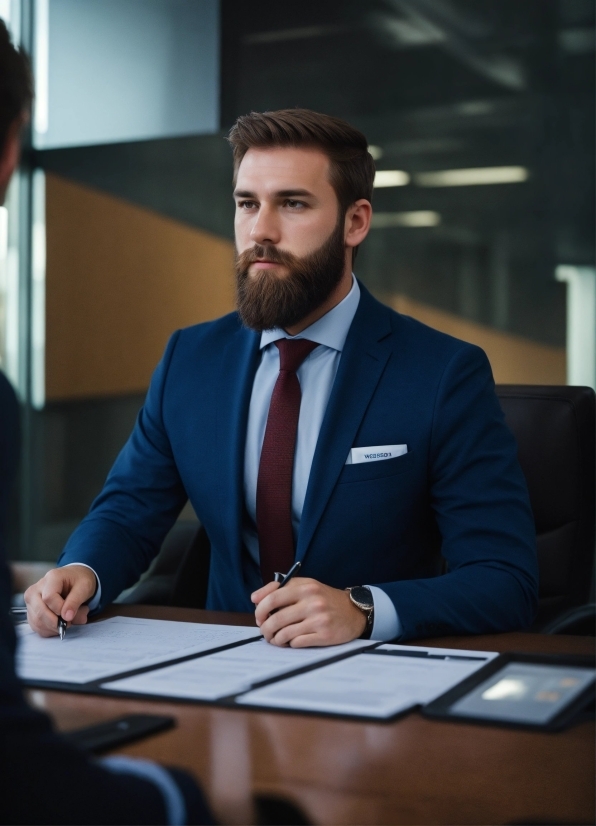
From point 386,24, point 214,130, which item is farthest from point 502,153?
point 214,130

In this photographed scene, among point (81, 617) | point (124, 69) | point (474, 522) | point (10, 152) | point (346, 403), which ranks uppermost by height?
point (124, 69)

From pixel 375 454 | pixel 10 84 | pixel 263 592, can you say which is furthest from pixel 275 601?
pixel 10 84

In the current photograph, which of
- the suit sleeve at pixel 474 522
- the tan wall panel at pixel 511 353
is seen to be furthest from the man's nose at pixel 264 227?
the tan wall panel at pixel 511 353

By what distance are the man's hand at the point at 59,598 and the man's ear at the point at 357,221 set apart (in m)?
0.99

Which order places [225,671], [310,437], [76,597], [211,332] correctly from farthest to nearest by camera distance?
[211,332] < [310,437] < [76,597] < [225,671]

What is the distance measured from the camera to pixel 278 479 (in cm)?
195

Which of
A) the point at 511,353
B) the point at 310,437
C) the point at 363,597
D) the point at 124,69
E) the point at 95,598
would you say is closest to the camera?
the point at 363,597

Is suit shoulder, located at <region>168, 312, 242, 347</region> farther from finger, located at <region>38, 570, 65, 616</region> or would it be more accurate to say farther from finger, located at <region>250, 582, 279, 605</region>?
finger, located at <region>250, 582, 279, 605</region>

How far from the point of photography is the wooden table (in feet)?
2.76

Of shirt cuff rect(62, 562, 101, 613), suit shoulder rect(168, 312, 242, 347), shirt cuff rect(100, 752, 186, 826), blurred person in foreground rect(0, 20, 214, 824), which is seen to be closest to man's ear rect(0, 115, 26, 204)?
blurred person in foreground rect(0, 20, 214, 824)

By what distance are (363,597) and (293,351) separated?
70cm

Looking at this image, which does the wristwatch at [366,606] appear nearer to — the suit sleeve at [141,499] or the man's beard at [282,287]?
the suit sleeve at [141,499]

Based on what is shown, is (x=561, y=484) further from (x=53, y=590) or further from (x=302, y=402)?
(x=53, y=590)

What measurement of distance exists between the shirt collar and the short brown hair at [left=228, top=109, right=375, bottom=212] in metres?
0.23
